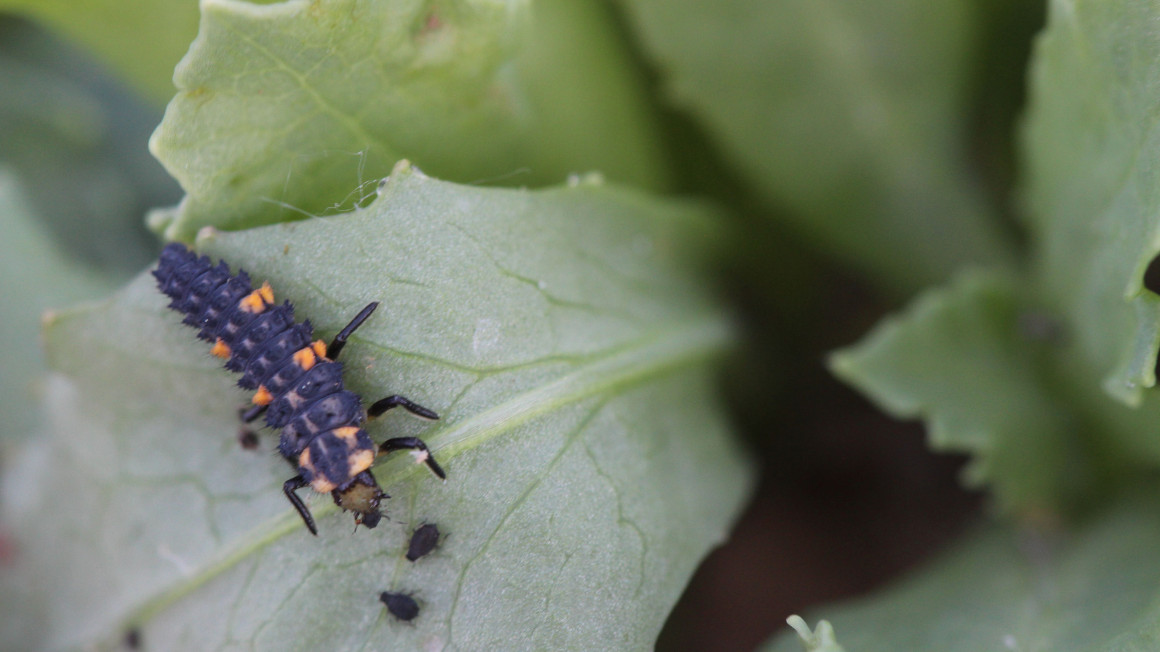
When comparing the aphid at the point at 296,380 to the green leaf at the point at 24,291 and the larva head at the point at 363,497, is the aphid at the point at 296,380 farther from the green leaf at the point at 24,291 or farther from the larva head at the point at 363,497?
the green leaf at the point at 24,291

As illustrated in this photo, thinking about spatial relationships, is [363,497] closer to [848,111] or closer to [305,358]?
[305,358]

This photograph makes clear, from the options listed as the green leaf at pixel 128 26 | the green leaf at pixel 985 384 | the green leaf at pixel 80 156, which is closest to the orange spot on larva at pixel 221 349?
the green leaf at pixel 128 26

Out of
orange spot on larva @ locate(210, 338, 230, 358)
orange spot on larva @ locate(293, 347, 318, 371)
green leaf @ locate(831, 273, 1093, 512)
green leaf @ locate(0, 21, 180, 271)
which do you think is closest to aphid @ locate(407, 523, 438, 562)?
orange spot on larva @ locate(293, 347, 318, 371)

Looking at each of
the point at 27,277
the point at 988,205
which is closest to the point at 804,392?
the point at 988,205

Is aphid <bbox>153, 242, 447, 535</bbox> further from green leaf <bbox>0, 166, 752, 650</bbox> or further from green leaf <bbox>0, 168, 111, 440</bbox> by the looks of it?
green leaf <bbox>0, 168, 111, 440</bbox>

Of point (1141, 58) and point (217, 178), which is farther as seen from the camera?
point (217, 178)

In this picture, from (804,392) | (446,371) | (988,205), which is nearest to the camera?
(446,371)

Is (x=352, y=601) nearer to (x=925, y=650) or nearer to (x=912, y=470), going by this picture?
(x=925, y=650)

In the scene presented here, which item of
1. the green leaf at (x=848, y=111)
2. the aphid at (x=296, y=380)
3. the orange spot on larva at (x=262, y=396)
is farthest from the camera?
the green leaf at (x=848, y=111)
